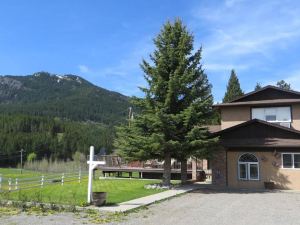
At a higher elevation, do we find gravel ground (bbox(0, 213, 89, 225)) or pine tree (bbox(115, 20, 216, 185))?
pine tree (bbox(115, 20, 216, 185))

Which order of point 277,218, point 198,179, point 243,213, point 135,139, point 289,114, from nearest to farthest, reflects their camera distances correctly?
point 277,218, point 243,213, point 135,139, point 289,114, point 198,179

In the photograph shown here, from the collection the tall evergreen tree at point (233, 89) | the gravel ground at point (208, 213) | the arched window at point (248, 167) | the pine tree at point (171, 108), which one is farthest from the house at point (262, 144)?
the tall evergreen tree at point (233, 89)

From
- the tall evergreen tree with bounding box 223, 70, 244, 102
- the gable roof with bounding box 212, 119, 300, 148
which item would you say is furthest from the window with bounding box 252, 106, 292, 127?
the tall evergreen tree with bounding box 223, 70, 244, 102

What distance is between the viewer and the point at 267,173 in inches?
1157

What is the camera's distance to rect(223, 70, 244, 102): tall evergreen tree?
63.2 meters

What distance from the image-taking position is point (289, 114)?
31734mm

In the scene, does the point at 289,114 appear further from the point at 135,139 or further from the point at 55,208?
the point at 55,208

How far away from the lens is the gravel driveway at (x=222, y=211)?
15375 millimetres

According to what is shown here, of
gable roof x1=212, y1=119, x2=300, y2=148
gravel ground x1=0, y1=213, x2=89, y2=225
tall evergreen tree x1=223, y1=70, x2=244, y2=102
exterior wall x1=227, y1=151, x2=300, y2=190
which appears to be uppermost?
tall evergreen tree x1=223, y1=70, x2=244, y2=102

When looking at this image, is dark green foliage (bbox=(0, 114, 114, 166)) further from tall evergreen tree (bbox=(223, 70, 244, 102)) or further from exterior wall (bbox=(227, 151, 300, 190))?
exterior wall (bbox=(227, 151, 300, 190))

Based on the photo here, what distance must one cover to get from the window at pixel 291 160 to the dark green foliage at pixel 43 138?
9476 cm

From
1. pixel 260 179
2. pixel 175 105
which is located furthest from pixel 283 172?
pixel 175 105

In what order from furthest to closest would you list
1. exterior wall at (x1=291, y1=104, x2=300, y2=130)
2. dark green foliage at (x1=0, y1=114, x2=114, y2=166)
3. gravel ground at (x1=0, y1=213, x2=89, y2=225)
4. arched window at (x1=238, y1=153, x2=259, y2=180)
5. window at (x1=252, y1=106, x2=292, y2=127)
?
dark green foliage at (x1=0, y1=114, x2=114, y2=166)
window at (x1=252, y1=106, x2=292, y2=127)
exterior wall at (x1=291, y1=104, x2=300, y2=130)
arched window at (x1=238, y1=153, x2=259, y2=180)
gravel ground at (x1=0, y1=213, x2=89, y2=225)

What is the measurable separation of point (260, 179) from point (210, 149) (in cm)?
436
